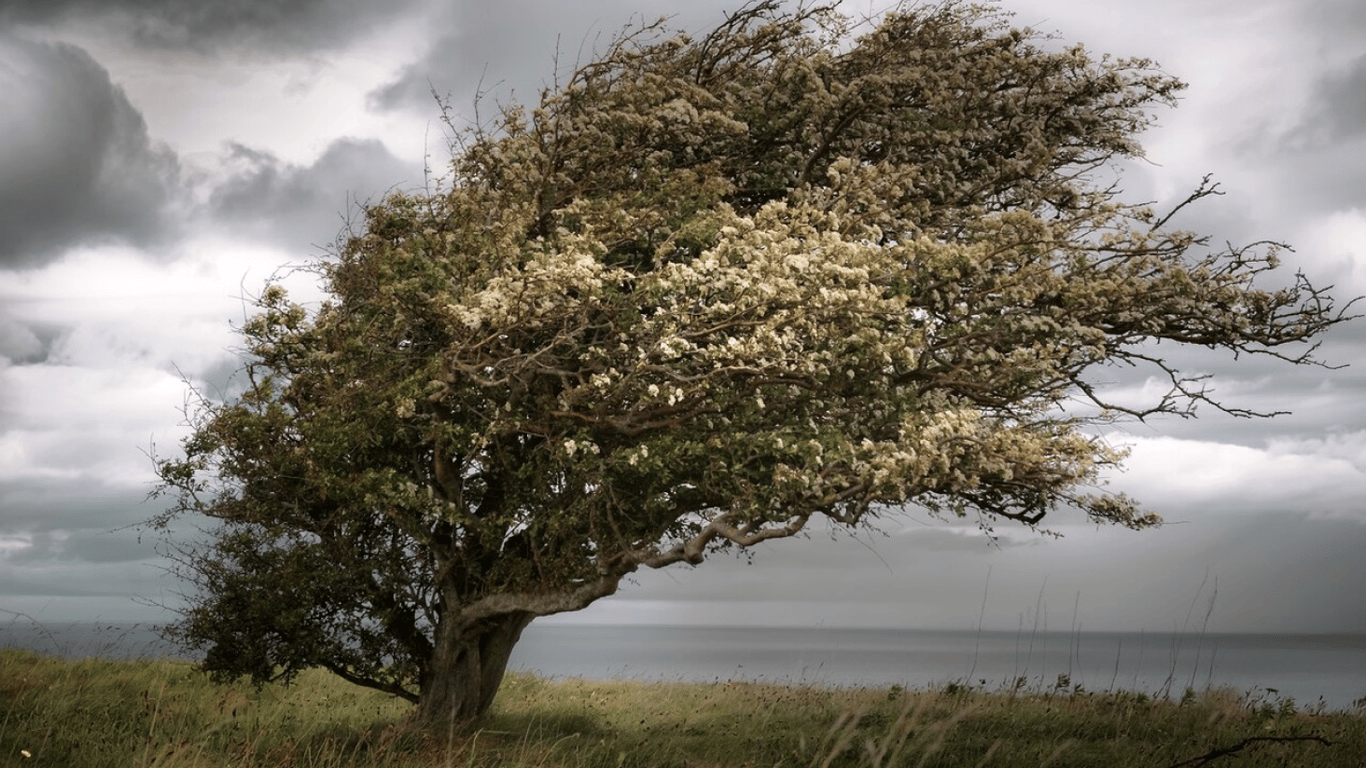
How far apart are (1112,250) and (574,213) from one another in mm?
7789

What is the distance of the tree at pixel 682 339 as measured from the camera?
13266 mm

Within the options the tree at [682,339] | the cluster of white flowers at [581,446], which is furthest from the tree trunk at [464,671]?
the cluster of white flowers at [581,446]

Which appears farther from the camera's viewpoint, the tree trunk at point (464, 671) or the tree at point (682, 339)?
the tree trunk at point (464, 671)

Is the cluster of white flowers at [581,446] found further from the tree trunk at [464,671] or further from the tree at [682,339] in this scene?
the tree trunk at [464,671]

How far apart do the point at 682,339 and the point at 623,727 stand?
831 cm

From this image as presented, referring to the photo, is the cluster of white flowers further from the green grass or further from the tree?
the green grass

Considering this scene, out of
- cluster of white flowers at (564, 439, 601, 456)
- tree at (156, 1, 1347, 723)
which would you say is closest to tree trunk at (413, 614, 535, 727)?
tree at (156, 1, 1347, 723)

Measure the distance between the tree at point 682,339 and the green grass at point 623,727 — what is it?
195 cm

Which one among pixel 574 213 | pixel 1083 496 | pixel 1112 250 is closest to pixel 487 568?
pixel 574 213

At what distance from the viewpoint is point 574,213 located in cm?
1450

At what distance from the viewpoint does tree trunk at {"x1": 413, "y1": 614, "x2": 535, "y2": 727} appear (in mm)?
16625

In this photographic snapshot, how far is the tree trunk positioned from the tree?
47 millimetres

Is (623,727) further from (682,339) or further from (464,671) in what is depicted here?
(682,339)

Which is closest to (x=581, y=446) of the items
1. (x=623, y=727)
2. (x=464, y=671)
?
(x=464, y=671)
